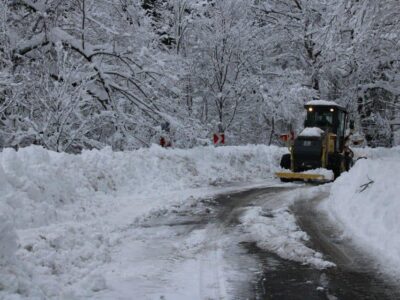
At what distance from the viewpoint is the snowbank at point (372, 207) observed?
297 inches

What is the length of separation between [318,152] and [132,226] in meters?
10.8

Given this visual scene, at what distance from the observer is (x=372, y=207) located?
30.3 feet

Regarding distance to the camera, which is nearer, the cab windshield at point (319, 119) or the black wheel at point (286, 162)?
the black wheel at point (286, 162)

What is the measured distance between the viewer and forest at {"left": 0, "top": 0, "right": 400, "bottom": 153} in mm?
14883

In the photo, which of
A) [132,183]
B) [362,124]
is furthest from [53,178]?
[362,124]

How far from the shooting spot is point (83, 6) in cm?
1711

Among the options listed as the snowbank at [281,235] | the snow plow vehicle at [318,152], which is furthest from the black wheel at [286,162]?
the snowbank at [281,235]

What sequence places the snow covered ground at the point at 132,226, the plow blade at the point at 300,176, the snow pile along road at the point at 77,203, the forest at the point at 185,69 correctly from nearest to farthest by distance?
1. the snow pile along road at the point at 77,203
2. the snow covered ground at the point at 132,226
3. the forest at the point at 185,69
4. the plow blade at the point at 300,176

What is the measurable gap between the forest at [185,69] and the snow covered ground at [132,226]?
2.88m

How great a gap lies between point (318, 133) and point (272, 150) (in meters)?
4.46

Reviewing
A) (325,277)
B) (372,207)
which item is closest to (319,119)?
(372,207)

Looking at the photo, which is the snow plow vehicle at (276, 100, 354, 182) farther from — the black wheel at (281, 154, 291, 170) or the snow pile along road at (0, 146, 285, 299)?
the snow pile along road at (0, 146, 285, 299)

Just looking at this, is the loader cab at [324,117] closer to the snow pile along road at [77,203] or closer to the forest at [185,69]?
the forest at [185,69]

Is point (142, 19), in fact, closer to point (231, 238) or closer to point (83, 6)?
point (83, 6)
